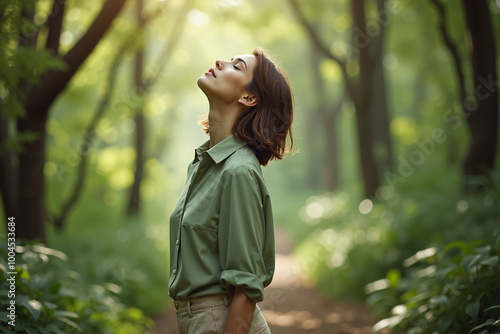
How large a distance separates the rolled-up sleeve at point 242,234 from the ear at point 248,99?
42cm

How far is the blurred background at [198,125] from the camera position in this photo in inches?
166

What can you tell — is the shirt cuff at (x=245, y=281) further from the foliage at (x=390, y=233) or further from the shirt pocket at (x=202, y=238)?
the foliage at (x=390, y=233)

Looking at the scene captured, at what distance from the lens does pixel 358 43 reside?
995 cm

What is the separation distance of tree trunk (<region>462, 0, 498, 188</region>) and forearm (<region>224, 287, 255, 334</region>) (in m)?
6.43

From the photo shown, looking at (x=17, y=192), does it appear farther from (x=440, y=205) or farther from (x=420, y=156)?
(x=420, y=156)

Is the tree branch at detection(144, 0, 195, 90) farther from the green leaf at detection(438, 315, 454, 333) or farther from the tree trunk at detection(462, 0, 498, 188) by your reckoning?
the green leaf at detection(438, 315, 454, 333)

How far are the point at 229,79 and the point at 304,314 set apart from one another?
5.75 meters

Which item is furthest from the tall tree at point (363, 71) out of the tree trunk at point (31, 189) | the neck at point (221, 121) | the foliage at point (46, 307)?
the neck at point (221, 121)

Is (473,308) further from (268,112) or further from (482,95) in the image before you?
(482,95)

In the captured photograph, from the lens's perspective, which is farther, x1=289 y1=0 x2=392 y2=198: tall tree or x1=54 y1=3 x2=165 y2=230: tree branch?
x1=54 y1=3 x2=165 y2=230: tree branch

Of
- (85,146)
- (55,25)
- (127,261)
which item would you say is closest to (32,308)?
(55,25)

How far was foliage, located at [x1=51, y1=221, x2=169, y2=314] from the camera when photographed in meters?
7.14

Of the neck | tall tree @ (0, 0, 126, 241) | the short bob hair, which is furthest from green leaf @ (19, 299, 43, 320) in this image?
tall tree @ (0, 0, 126, 241)

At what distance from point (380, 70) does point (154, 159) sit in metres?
8.30
